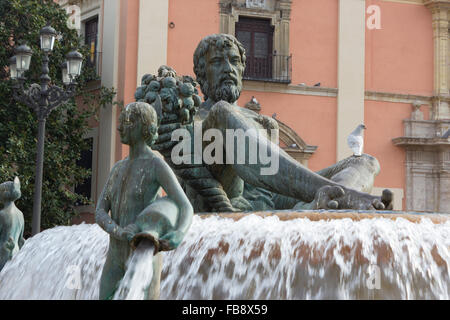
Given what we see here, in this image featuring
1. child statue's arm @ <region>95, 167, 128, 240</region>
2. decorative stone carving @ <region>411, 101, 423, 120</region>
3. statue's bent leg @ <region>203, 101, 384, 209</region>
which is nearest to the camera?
child statue's arm @ <region>95, 167, 128, 240</region>

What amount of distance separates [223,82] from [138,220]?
234cm

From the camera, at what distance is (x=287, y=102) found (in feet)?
78.7

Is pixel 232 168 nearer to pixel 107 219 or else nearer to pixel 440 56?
pixel 107 219

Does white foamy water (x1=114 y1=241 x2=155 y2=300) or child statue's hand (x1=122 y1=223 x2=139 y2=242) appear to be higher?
child statue's hand (x1=122 y1=223 x2=139 y2=242)

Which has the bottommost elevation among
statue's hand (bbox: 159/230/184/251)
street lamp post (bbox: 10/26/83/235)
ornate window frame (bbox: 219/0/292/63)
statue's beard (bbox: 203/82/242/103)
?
statue's hand (bbox: 159/230/184/251)

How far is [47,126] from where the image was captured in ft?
66.4

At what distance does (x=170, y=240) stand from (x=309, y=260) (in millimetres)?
862

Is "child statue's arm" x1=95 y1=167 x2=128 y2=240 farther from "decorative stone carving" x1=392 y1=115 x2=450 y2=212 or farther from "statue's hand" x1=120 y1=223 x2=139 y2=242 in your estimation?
"decorative stone carving" x1=392 y1=115 x2=450 y2=212

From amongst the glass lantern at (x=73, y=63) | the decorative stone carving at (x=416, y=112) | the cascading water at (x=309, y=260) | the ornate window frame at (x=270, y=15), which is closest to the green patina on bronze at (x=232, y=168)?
the cascading water at (x=309, y=260)

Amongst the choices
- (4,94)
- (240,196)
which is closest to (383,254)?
(240,196)

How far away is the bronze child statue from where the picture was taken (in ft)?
11.8

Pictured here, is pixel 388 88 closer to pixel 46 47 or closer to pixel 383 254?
pixel 46 47

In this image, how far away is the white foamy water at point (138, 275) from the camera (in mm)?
3428

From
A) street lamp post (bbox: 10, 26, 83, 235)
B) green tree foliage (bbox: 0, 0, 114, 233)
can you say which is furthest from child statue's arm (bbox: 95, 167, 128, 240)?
green tree foliage (bbox: 0, 0, 114, 233)
